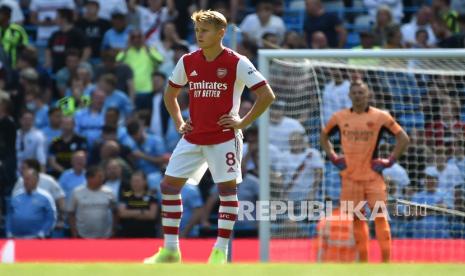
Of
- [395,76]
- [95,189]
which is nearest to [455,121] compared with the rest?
[395,76]

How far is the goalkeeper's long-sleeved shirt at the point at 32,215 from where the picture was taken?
16109 mm

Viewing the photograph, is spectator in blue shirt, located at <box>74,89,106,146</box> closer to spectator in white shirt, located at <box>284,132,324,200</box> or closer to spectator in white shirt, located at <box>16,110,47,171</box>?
spectator in white shirt, located at <box>16,110,47,171</box>

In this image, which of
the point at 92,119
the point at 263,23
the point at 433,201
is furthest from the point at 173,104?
the point at 263,23

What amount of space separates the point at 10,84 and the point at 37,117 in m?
0.90

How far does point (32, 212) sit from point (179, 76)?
6.28 metres

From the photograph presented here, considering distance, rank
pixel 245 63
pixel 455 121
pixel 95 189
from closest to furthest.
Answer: pixel 245 63
pixel 455 121
pixel 95 189

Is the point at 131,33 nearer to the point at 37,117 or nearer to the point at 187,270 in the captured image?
the point at 37,117

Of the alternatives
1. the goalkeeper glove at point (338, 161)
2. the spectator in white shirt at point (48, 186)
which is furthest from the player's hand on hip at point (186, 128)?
the spectator in white shirt at point (48, 186)

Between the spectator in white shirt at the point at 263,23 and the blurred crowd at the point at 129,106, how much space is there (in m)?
0.02

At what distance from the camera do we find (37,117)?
18.1m

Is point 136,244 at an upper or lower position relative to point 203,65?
lower

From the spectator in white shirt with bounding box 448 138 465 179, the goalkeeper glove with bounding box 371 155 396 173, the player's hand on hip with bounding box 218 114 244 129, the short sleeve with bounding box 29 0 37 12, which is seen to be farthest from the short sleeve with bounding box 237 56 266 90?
the short sleeve with bounding box 29 0 37 12

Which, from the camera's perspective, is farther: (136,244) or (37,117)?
(37,117)

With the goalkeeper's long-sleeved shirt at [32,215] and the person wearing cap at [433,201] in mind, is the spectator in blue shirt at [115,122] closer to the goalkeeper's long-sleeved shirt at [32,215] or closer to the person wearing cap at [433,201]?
the goalkeeper's long-sleeved shirt at [32,215]
